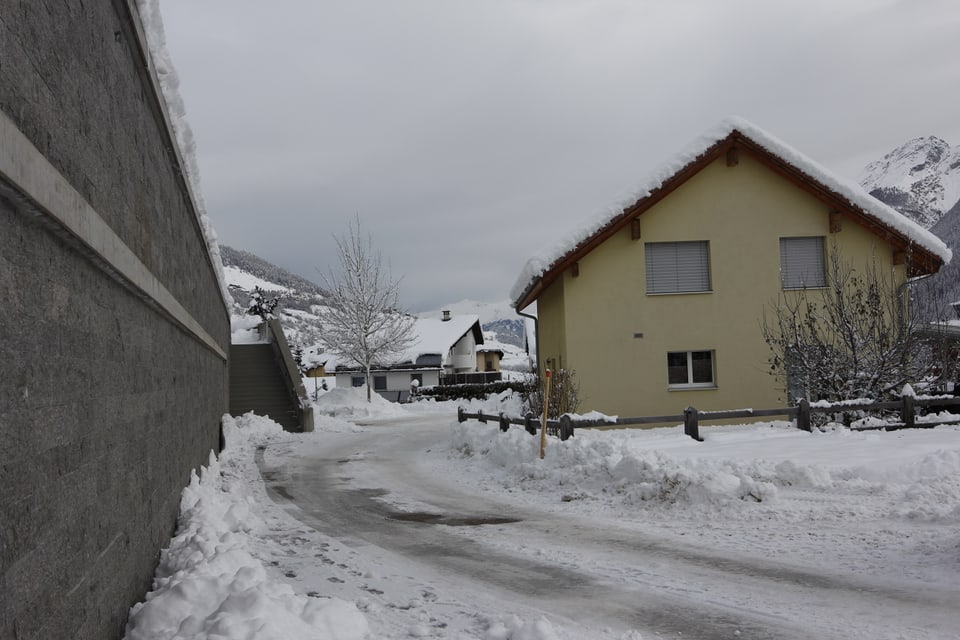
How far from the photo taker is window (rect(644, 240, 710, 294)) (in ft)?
60.1

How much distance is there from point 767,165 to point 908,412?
25.1ft

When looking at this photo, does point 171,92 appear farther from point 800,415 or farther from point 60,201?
point 800,415

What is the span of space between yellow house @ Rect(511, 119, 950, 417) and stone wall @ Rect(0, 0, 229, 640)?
12719mm

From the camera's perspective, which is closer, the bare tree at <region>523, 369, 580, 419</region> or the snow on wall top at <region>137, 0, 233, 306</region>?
the snow on wall top at <region>137, 0, 233, 306</region>

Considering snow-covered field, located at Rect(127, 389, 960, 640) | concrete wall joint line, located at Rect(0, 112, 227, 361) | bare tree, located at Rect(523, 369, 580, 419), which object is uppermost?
concrete wall joint line, located at Rect(0, 112, 227, 361)

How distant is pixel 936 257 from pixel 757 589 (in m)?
15.5

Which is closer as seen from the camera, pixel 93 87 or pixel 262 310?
pixel 93 87

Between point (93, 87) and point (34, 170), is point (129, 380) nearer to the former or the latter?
point (93, 87)

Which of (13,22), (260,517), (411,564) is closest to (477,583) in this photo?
(411,564)

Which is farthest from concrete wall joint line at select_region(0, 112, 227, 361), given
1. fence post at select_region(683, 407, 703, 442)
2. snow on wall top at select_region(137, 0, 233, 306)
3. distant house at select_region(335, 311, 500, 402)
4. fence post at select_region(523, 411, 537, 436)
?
distant house at select_region(335, 311, 500, 402)

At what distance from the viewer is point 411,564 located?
7031 mm

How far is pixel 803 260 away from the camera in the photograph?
60.9 ft

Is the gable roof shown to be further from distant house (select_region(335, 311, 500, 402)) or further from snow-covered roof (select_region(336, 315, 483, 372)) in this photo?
snow-covered roof (select_region(336, 315, 483, 372))

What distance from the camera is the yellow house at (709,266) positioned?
17859mm
